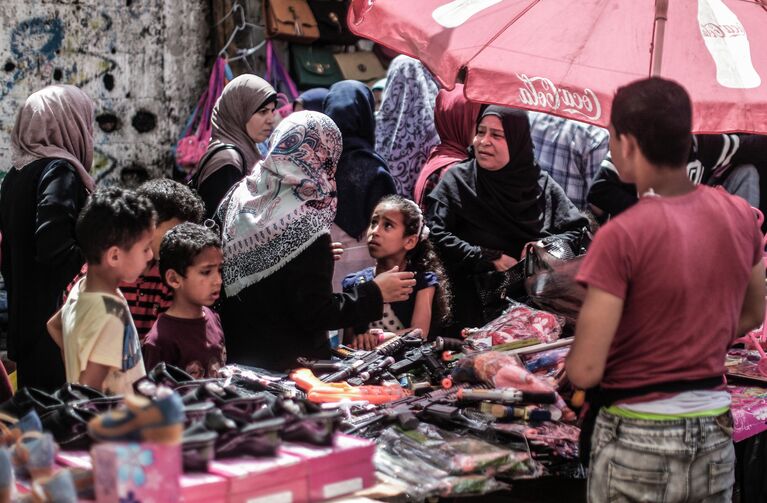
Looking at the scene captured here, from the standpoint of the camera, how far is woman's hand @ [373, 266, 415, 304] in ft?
13.0

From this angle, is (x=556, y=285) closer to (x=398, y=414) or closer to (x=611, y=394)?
(x=398, y=414)

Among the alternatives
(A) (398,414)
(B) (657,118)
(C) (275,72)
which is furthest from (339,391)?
(C) (275,72)

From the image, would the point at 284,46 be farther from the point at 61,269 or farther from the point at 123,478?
the point at 123,478

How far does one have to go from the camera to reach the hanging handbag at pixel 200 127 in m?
6.32

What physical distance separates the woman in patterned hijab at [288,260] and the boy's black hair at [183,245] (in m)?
0.15

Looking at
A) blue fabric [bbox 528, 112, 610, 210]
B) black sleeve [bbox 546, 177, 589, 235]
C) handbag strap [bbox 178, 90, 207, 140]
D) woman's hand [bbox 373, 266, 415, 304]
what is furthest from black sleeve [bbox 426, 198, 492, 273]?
handbag strap [bbox 178, 90, 207, 140]

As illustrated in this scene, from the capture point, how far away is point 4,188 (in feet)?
14.5

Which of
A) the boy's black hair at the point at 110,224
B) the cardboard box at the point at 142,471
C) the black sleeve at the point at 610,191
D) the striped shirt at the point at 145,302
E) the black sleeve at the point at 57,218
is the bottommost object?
the striped shirt at the point at 145,302

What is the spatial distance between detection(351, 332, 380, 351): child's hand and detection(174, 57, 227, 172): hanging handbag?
A: 7.68 feet

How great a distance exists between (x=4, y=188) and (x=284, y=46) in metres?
3.11

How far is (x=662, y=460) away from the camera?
8.93 feet

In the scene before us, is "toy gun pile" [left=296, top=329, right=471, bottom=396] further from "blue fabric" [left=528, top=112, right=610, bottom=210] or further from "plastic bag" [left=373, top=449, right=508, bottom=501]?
"blue fabric" [left=528, top=112, right=610, bottom=210]

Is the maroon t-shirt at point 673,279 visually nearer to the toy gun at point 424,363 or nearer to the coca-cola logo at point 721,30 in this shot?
the toy gun at point 424,363

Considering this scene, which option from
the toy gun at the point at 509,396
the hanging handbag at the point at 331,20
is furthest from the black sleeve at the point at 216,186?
the hanging handbag at the point at 331,20
